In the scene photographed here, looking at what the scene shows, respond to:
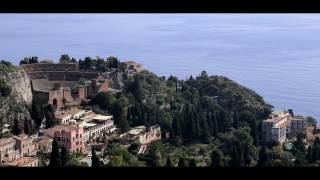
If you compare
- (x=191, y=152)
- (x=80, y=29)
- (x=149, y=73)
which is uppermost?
(x=80, y=29)

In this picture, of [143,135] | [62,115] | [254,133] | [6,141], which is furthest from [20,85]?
[254,133]

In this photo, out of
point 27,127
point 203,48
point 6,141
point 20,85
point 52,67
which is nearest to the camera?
point 6,141

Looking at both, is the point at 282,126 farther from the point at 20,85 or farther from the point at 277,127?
the point at 20,85

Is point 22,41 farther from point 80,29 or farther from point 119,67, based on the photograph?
point 119,67

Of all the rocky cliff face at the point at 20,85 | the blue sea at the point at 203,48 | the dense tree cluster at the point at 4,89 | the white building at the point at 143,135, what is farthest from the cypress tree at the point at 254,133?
the dense tree cluster at the point at 4,89

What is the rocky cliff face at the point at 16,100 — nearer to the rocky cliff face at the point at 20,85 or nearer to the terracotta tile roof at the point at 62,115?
the rocky cliff face at the point at 20,85

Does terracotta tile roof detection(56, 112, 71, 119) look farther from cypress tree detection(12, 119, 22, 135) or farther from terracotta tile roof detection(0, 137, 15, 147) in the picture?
terracotta tile roof detection(0, 137, 15, 147)
